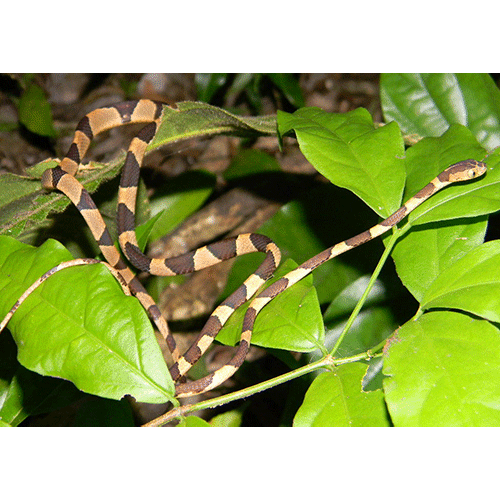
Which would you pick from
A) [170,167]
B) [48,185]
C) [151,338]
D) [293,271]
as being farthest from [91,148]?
[151,338]

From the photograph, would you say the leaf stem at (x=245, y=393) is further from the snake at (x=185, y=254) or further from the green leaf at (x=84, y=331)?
the snake at (x=185, y=254)

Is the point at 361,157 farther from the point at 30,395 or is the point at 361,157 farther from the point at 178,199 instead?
the point at 178,199

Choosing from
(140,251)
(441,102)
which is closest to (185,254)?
(140,251)

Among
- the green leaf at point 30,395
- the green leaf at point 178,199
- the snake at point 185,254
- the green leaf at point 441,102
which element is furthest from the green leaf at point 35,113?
the green leaf at point 441,102

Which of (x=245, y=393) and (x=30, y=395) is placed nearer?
(x=245, y=393)

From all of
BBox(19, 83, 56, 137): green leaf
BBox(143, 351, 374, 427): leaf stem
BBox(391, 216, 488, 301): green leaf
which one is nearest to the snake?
BBox(391, 216, 488, 301): green leaf

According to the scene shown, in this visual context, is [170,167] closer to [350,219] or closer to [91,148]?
[91,148]

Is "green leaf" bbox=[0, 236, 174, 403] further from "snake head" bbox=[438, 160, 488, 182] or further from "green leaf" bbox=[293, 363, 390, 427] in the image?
"snake head" bbox=[438, 160, 488, 182]
